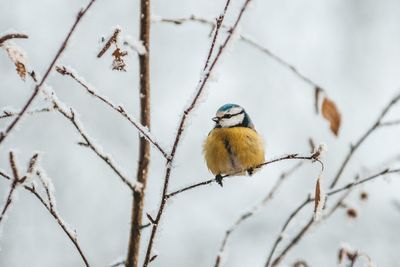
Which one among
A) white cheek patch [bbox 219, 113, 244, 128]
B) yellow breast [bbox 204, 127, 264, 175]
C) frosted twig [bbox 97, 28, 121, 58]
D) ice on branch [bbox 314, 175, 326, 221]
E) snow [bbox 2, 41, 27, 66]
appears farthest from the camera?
white cheek patch [bbox 219, 113, 244, 128]

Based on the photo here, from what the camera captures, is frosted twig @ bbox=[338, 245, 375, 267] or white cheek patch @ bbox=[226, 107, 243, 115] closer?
frosted twig @ bbox=[338, 245, 375, 267]

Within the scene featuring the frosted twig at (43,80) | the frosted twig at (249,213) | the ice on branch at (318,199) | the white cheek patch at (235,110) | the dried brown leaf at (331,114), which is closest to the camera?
the frosted twig at (43,80)

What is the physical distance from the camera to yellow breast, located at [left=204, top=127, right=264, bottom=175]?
3.11 metres

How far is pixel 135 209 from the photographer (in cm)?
123

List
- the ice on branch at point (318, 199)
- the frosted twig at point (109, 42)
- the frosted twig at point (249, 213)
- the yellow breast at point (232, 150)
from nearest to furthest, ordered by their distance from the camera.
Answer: the frosted twig at point (109, 42) < the ice on branch at point (318, 199) < the frosted twig at point (249, 213) < the yellow breast at point (232, 150)

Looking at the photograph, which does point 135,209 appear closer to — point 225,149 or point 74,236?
point 74,236

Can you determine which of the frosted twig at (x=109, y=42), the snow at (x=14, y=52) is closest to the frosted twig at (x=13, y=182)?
the snow at (x=14, y=52)

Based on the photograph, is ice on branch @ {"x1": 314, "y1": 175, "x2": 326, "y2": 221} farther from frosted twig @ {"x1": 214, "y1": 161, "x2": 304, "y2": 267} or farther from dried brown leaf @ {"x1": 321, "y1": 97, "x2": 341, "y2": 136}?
frosted twig @ {"x1": 214, "y1": 161, "x2": 304, "y2": 267}

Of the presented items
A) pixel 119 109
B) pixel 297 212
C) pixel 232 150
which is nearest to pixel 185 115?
pixel 119 109

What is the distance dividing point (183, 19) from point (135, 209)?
472 mm

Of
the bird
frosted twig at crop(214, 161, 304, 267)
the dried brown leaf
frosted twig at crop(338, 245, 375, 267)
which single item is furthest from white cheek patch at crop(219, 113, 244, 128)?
the dried brown leaf

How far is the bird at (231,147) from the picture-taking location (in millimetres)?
3113

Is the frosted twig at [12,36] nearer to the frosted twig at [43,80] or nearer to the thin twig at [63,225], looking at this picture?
the frosted twig at [43,80]

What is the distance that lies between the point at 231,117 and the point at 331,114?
72.8 inches
